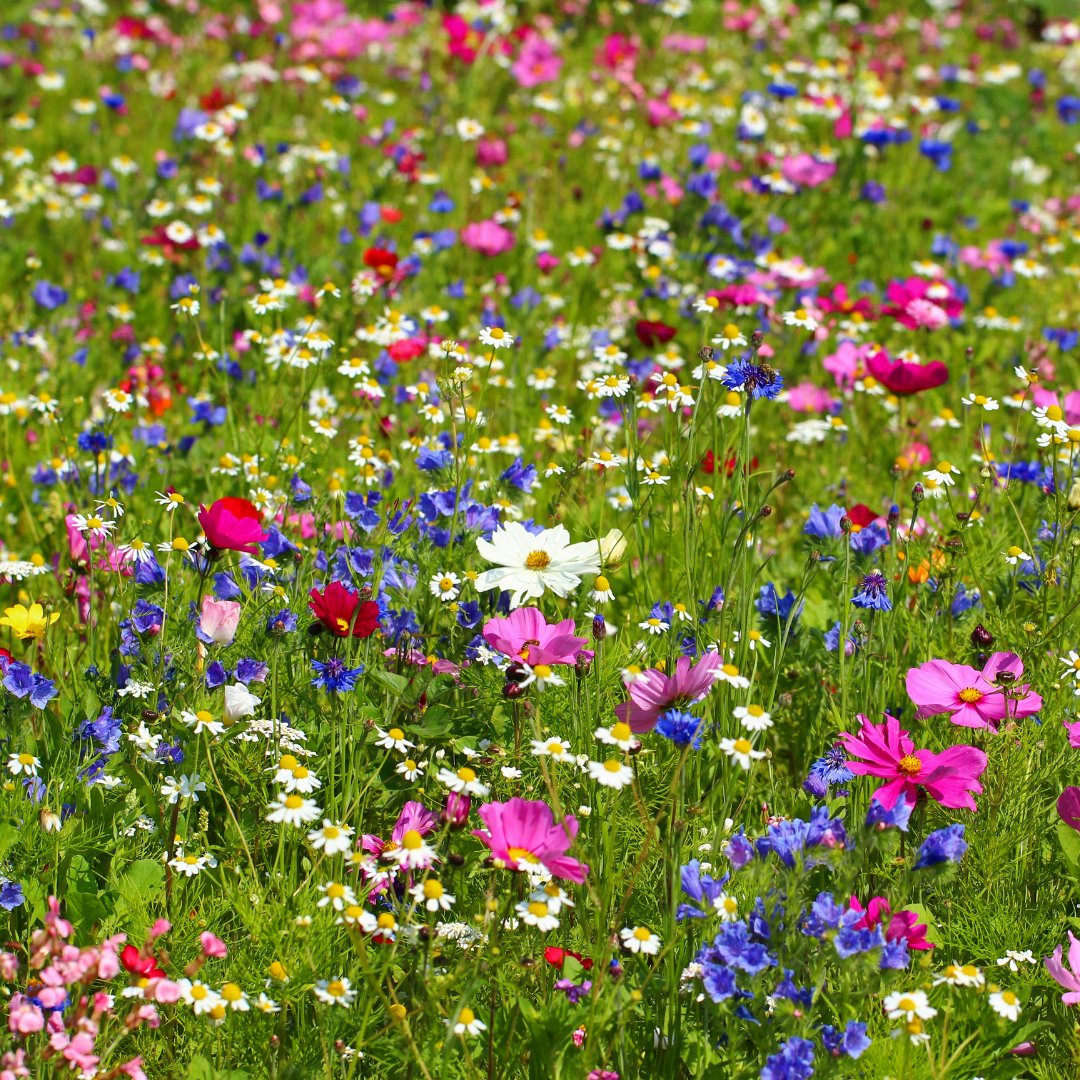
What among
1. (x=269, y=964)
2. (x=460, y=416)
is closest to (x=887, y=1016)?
(x=269, y=964)

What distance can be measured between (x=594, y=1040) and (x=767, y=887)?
12.0 inches

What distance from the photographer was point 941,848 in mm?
1780

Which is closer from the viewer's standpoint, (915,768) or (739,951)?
(739,951)

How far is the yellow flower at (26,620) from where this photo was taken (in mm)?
2160

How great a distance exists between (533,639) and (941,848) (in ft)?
2.28

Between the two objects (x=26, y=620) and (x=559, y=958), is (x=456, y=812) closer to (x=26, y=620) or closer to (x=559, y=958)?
(x=559, y=958)

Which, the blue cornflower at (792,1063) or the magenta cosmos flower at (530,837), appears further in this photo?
the magenta cosmos flower at (530,837)

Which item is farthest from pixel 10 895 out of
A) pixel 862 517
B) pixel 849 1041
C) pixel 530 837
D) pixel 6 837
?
pixel 862 517

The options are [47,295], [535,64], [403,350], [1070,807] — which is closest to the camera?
[1070,807]

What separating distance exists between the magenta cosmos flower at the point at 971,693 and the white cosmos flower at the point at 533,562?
1.92 feet

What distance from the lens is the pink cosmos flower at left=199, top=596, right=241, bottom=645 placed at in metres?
2.15

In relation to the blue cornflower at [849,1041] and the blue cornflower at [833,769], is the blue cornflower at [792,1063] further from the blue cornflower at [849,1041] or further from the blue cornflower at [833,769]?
the blue cornflower at [833,769]

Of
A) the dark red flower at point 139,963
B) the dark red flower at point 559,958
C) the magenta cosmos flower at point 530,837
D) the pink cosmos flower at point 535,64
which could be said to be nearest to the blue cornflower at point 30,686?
the dark red flower at point 139,963

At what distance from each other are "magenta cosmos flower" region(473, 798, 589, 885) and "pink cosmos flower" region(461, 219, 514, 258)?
285 centimetres
